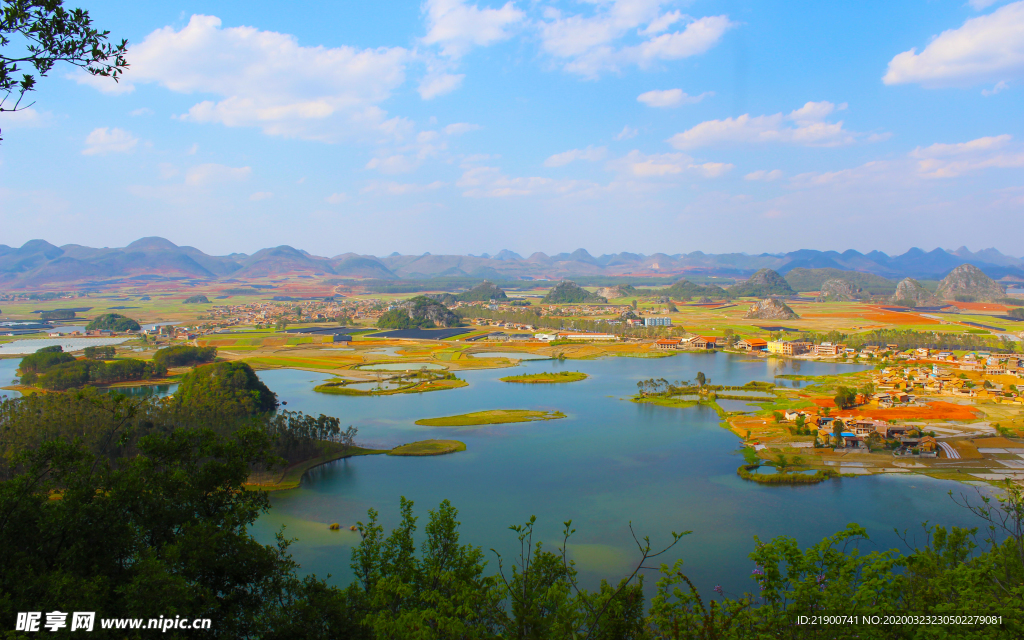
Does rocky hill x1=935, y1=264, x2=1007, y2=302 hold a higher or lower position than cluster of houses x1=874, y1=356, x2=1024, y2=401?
higher

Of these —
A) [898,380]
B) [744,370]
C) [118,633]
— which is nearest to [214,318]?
[744,370]

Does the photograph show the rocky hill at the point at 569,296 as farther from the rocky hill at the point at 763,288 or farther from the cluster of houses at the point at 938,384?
the cluster of houses at the point at 938,384

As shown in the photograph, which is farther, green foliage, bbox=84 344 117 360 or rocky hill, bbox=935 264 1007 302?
Result: rocky hill, bbox=935 264 1007 302

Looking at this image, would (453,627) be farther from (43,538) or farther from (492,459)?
(492,459)

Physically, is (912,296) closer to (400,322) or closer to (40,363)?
(400,322)

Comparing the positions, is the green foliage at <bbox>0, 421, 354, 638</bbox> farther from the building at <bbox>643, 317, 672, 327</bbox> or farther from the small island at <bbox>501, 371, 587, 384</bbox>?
the building at <bbox>643, 317, 672, 327</bbox>

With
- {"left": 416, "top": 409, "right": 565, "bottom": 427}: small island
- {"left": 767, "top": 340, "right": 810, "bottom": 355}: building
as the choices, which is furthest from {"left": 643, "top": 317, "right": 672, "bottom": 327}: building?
{"left": 416, "top": 409, "right": 565, "bottom": 427}: small island

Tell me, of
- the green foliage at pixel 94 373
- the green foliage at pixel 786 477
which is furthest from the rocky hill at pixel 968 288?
the green foliage at pixel 94 373
